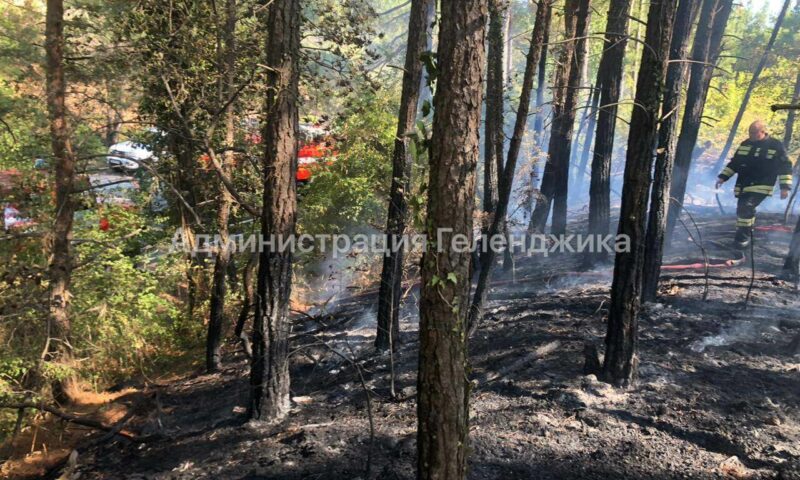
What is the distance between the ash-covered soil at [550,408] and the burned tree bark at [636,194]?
0.38 metres

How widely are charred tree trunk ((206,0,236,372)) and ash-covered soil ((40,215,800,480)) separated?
0.69m

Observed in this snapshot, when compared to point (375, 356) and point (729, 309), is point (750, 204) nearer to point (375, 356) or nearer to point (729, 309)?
point (729, 309)

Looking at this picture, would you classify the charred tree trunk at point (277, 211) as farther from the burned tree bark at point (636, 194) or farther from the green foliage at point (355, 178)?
the green foliage at point (355, 178)

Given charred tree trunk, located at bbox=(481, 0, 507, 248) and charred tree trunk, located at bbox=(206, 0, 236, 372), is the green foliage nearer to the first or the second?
charred tree trunk, located at bbox=(481, 0, 507, 248)


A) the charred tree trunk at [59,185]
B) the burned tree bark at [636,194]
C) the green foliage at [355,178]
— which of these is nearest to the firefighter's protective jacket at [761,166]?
the burned tree bark at [636,194]

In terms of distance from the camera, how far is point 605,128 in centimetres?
1038

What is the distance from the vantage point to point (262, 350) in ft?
19.3

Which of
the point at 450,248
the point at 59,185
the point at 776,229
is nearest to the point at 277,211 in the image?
the point at 450,248

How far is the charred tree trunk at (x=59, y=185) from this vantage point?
671 cm

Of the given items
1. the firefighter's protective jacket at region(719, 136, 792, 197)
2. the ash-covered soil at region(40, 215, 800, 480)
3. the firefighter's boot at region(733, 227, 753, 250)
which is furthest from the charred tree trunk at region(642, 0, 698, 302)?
the firefighter's boot at region(733, 227, 753, 250)

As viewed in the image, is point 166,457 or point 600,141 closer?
point 166,457

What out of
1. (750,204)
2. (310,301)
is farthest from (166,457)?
(750,204)

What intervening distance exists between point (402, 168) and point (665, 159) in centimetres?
374

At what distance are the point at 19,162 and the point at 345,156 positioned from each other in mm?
6189
